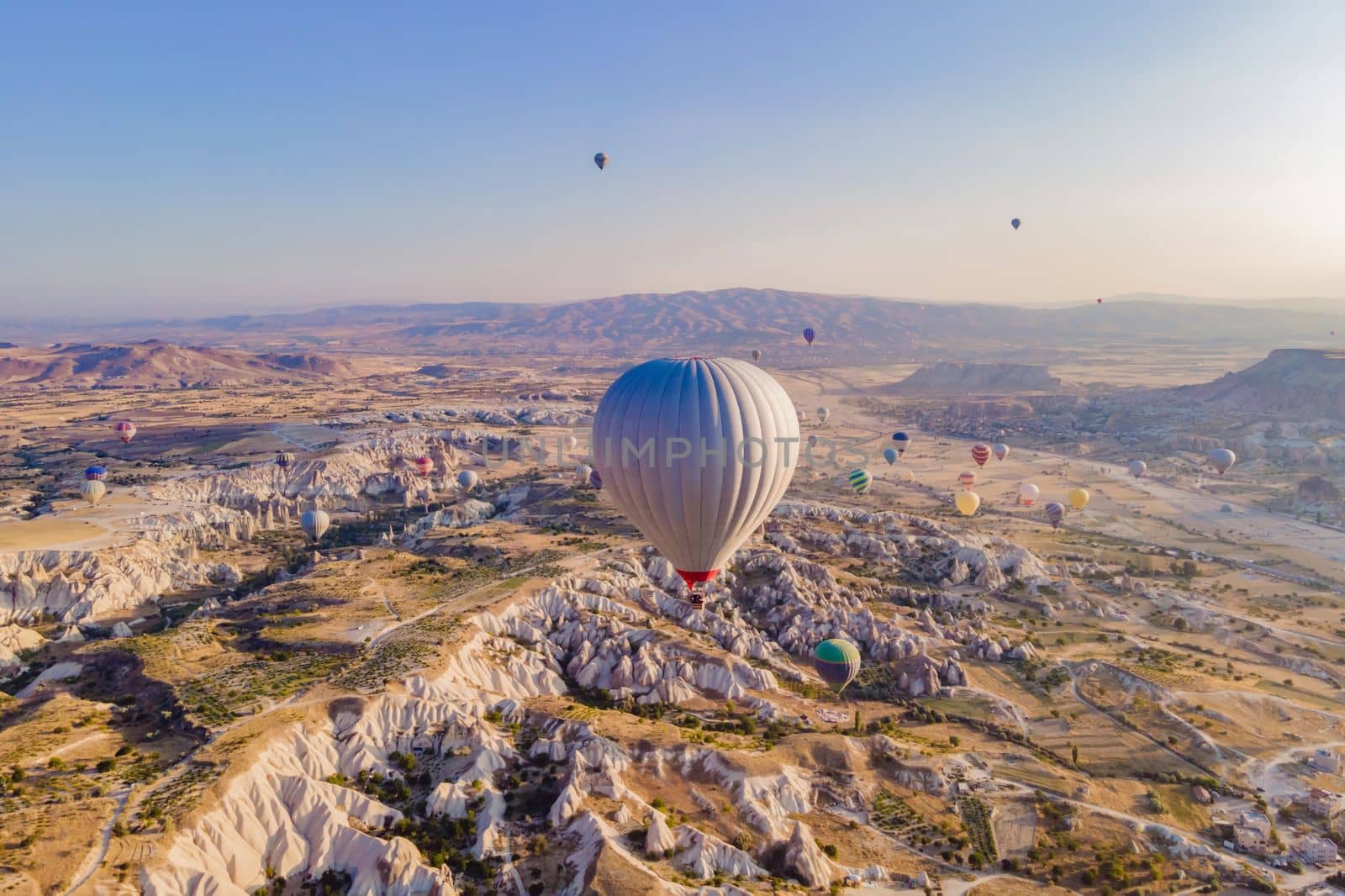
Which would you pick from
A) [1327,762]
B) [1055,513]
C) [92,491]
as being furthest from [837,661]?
[92,491]

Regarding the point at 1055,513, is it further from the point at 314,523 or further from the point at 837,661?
the point at 314,523

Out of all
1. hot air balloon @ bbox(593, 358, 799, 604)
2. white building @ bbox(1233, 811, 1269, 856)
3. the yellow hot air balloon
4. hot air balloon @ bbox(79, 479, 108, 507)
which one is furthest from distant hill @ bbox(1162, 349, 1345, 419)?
hot air balloon @ bbox(79, 479, 108, 507)

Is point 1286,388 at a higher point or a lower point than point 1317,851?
higher

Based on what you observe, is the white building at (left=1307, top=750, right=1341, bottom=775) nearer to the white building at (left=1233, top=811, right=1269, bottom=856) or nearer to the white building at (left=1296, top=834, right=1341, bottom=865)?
the white building at (left=1296, top=834, right=1341, bottom=865)

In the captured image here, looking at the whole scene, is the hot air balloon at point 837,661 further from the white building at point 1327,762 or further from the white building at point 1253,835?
the white building at point 1327,762

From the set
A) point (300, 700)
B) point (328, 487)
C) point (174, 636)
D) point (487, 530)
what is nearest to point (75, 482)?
point (328, 487)

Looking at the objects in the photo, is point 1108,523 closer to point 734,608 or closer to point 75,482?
point 734,608
